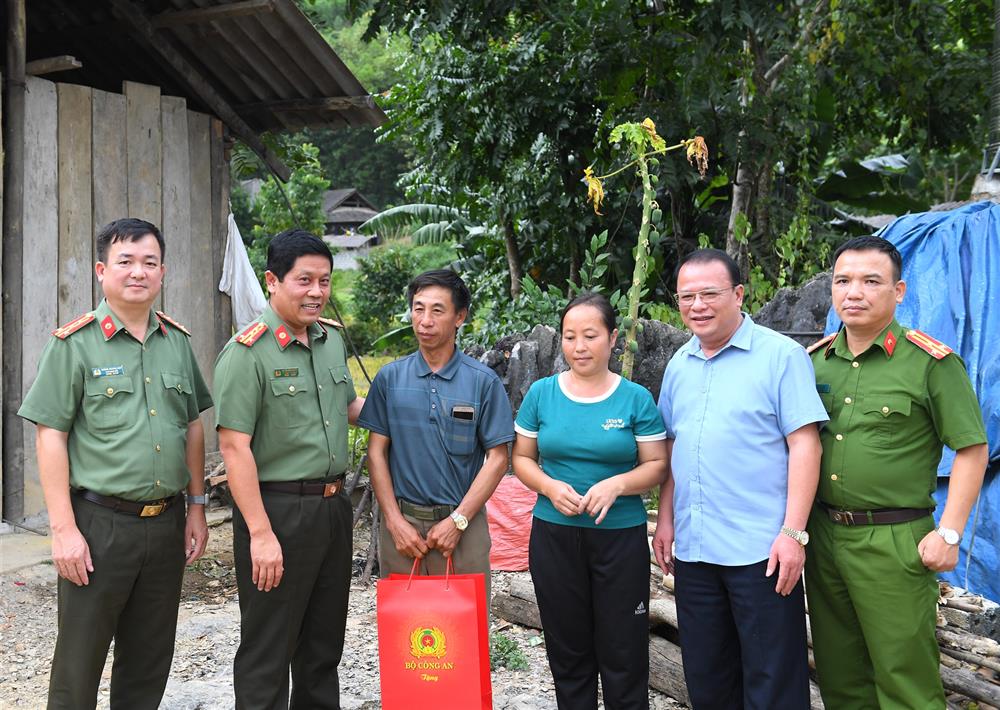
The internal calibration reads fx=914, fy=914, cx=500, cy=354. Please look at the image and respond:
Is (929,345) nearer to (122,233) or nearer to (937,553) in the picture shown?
(937,553)

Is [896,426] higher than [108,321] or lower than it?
lower

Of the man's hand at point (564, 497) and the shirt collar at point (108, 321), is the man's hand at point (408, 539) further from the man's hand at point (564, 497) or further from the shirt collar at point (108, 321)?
the shirt collar at point (108, 321)

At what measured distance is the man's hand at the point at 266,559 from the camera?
2.95 meters

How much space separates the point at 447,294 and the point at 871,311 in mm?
1387

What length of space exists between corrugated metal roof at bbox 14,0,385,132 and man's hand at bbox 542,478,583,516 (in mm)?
4431

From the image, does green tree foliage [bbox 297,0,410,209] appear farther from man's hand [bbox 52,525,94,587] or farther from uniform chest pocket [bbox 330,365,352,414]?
man's hand [bbox 52,525,94,587]

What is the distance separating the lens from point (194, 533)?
317 centimetres

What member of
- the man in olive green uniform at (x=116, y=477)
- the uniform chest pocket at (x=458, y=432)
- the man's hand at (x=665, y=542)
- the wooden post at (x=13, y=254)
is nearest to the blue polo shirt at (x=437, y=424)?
the uniform chest pocket at (x=458, y=432)

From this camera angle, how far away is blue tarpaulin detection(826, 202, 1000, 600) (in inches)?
169

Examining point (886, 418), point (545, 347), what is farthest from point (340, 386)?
point (545, 347)

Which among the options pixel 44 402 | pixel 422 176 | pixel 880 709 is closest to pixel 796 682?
pixel 880 709

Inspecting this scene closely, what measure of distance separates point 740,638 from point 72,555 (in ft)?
6.85

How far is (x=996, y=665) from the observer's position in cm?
334

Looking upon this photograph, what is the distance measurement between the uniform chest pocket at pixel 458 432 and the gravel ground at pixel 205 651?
4.10ft
